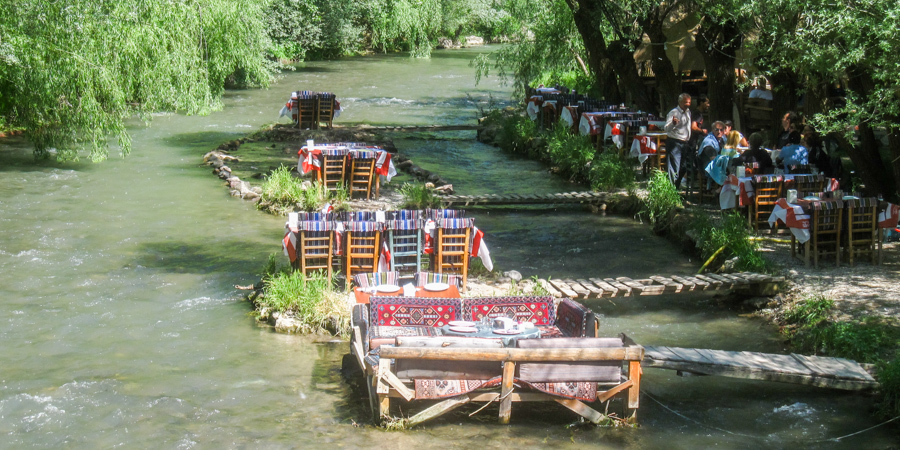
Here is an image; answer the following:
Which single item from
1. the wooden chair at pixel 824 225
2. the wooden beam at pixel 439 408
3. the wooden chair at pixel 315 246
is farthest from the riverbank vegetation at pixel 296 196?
the wooden beam at pixel 439 408

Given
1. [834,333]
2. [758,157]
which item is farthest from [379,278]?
[758,157]

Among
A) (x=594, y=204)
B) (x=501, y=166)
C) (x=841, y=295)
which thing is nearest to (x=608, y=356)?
(x=841, y=295)

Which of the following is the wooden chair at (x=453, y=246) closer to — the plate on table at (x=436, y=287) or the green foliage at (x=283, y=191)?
the plate on table at (x=436, y=287)

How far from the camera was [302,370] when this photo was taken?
866 centimetres

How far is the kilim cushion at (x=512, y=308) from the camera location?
8.31 meters

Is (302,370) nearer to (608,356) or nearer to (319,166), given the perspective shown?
(608,356)

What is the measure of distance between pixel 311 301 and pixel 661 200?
6.60 m

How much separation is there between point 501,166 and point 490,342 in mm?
→ 12785

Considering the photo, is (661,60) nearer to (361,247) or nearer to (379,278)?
(361,247)

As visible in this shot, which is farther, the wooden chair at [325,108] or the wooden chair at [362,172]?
the wooden chair at [325,108]

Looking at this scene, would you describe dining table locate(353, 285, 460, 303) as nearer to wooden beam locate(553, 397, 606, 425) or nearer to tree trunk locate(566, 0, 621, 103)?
wooden beam locate(553, 397, 606, 425)

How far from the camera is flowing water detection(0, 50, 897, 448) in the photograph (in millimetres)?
7352

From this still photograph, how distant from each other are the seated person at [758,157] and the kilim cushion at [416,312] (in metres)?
6.35

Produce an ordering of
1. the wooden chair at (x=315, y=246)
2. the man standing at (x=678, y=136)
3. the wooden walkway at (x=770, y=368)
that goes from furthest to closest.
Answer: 1. the man standing at (x=678, y=136)
2. the wooden chair at (x=315, y=246)
3. the wooden walkway at (x=770, y=368)
